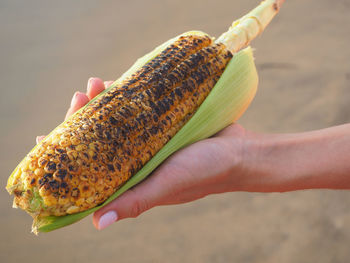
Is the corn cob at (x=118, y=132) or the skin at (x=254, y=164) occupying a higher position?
the corn cob at (x=118, y=132)

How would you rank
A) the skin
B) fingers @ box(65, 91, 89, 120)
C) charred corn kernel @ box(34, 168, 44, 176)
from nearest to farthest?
charred corn kernel @ box(34, 168, 44, 176) < the skin < fingers @ box(65, 91, 89, 120)

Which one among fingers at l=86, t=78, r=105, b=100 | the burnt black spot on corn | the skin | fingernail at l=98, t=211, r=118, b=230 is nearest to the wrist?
the skin

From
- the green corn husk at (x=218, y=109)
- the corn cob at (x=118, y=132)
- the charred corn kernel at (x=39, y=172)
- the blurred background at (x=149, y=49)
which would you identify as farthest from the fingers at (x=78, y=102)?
the blurred background at (x=149, y=49)

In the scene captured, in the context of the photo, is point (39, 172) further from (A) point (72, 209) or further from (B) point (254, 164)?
(B) point (254, 164)

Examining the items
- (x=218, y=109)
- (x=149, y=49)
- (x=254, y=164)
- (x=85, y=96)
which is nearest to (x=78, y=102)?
(x=85, y=96)

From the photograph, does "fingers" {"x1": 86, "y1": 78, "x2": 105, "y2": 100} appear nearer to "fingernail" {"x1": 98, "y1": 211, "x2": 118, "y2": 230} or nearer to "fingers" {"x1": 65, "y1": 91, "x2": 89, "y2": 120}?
"fingers" {"x1": 65, "y1": 91, "x2": 89, "y2": 120}

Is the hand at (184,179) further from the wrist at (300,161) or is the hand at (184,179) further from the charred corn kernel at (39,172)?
the charred corn kernel at (39,172)

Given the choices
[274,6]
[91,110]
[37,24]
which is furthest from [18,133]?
[274,6]
